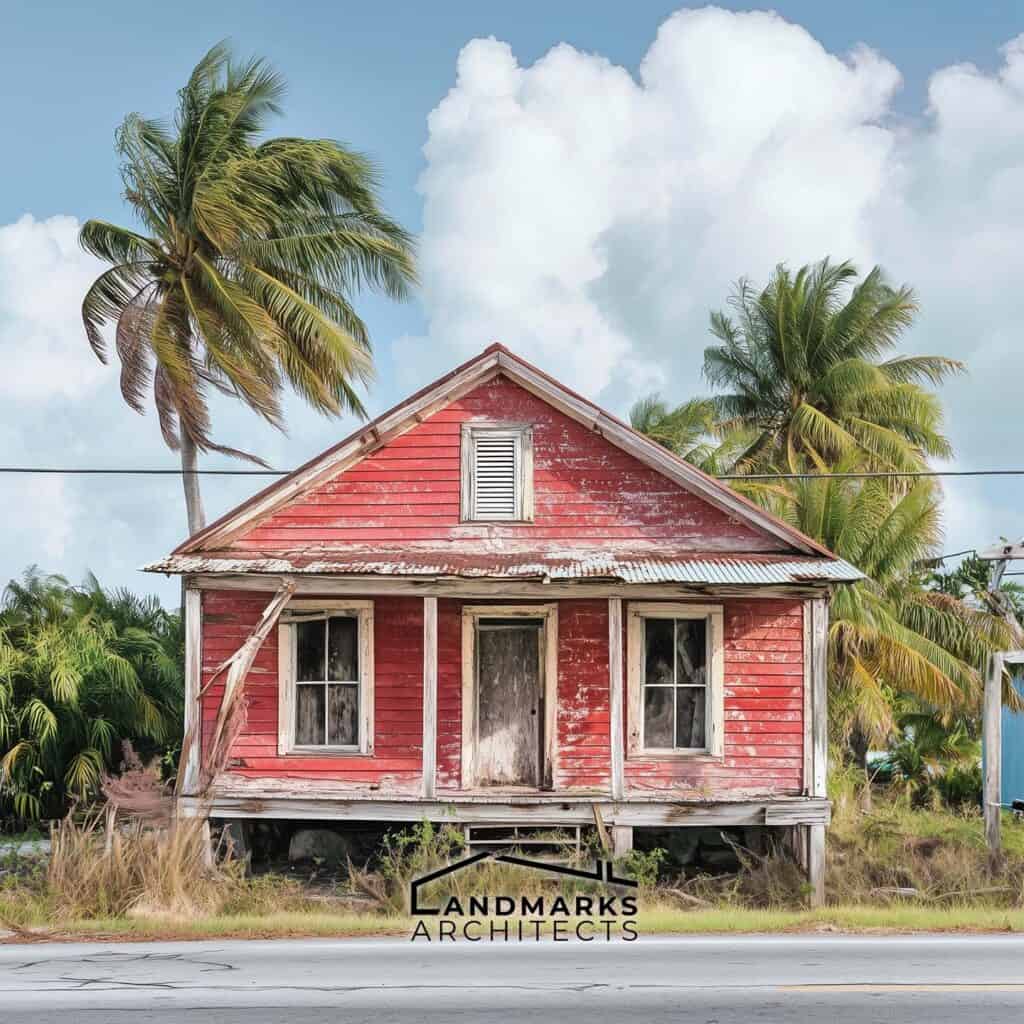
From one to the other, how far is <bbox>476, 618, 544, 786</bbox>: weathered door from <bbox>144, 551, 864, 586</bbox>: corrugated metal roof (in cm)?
114

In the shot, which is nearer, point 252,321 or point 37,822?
point 37,822

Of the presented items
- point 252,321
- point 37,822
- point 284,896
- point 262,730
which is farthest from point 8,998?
Result: point 252,321

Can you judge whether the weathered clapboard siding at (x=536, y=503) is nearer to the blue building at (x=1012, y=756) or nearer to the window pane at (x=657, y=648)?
the window pane at (x=657, y=648)

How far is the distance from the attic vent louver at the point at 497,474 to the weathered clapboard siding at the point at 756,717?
2.78 meters

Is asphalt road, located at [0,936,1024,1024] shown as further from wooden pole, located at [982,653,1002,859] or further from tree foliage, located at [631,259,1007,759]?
tree foliage, located at [631,259,1007,759]

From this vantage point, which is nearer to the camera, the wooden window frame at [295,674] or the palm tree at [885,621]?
the wooden window frame at [295,674]

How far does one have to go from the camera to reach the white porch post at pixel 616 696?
14969 mm

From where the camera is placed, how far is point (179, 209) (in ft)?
82.4

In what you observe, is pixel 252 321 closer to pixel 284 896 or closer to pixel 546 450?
pixel 546 450

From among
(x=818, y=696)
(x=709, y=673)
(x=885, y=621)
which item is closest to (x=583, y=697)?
(x=709, y=673)

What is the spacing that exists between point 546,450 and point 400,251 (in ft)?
30.9

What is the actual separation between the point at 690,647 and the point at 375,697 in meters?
3.71

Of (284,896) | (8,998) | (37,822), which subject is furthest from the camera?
(37,822)

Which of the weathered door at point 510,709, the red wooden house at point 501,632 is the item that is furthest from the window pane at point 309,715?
the weathered door at point 510,709
